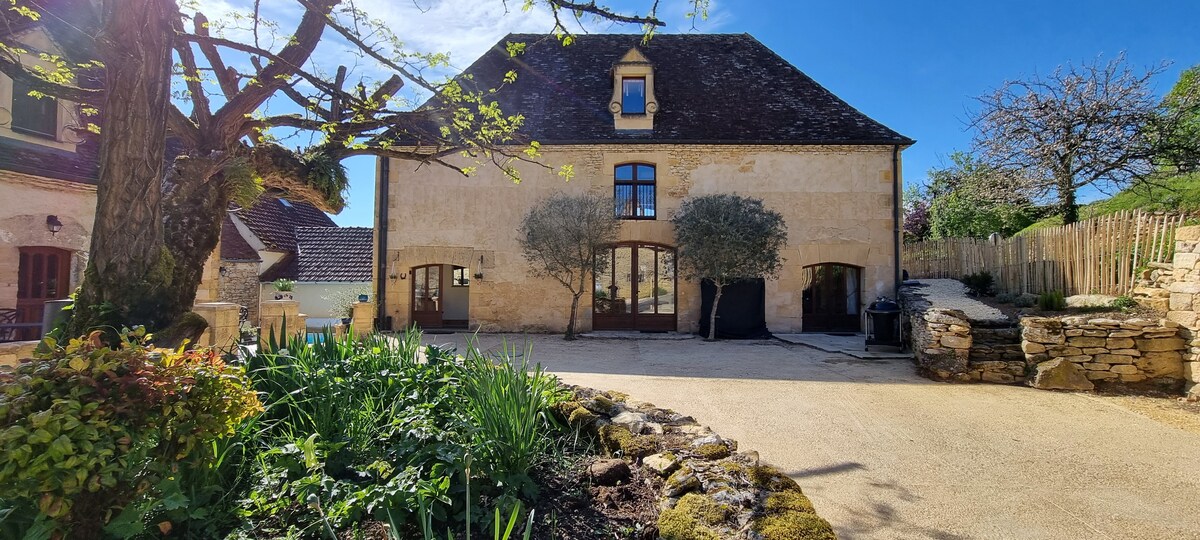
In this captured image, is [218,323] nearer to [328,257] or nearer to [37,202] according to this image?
[37,202]

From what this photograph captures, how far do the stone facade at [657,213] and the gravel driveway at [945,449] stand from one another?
4.90 meters

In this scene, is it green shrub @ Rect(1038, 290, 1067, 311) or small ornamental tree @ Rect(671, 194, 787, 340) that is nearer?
green shrub @ Rect(1038, 290, 1067, 311)

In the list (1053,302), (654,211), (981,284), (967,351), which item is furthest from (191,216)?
(981,284)

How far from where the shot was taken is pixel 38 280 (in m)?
8.88

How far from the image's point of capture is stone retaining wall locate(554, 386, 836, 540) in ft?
6.23

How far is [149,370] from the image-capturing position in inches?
69.2

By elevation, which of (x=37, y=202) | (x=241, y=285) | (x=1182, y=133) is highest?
(x=1182, y=133)

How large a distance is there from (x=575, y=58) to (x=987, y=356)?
11.6 m

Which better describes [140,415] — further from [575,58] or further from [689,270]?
[575,58]

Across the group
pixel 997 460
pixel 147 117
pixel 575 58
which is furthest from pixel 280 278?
pixel 997 460

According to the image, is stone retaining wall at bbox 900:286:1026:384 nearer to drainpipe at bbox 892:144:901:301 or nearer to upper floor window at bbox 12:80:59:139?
drainpipe at bbox 892:144:901:301

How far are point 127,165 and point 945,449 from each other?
598 centimetres

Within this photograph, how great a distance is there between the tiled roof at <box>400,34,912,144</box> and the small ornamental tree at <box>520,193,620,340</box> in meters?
1.81

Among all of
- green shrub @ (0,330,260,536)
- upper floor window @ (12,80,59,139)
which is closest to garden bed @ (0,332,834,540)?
green shrub @ (0,330,260,536)
